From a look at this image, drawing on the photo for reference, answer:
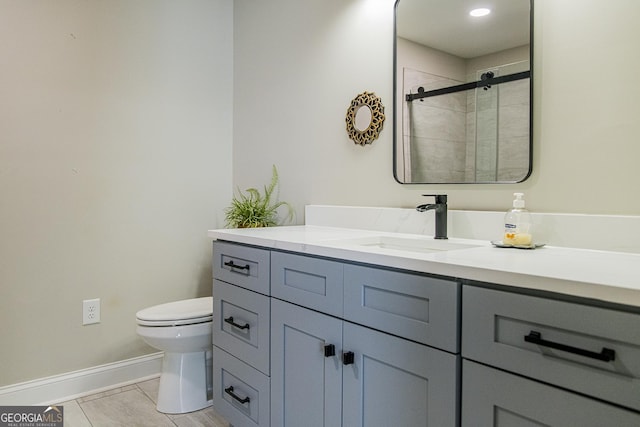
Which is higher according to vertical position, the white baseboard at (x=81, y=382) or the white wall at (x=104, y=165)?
the white wall at (x=104, y=165)

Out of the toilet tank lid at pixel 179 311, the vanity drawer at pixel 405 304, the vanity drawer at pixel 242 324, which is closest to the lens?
the vanity drawer at pixel 405 304

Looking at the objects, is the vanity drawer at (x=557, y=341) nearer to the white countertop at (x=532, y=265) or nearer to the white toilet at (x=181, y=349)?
the white countertop at (x=532, y=265)

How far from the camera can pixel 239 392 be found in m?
1.75

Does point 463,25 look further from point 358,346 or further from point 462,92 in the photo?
point 358,346

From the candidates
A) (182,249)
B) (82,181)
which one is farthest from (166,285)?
(82,181)

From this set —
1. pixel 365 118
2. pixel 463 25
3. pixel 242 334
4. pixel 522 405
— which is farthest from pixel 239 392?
pixel 463 25

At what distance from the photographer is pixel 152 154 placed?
2.53 m

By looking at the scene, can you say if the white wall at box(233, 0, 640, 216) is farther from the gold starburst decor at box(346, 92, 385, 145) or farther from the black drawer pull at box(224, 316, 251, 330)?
the black drawer pull at box(224, 316, 251, 330)

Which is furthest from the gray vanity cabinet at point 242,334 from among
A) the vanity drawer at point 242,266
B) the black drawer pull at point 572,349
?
the black drawer pull at point 572,349

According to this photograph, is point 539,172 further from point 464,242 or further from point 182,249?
point 182,249

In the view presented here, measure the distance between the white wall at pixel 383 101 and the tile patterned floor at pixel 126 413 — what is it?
1102 millimetres

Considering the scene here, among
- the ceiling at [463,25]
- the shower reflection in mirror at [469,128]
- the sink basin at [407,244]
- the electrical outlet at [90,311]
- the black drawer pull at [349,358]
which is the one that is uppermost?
the ceiling at [463,25]

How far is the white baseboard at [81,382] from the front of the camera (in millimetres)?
2104

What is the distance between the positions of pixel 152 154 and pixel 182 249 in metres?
0.60
